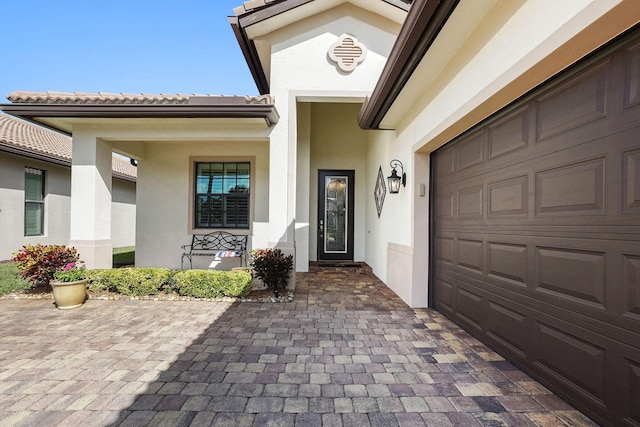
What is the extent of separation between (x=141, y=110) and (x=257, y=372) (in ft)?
16.2

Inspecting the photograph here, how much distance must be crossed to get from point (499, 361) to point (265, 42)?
6.88 meters

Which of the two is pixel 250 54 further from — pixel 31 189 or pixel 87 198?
pixel 31 189

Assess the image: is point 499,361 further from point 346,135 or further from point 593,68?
point 346,135

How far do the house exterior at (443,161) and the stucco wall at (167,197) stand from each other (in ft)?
0.12

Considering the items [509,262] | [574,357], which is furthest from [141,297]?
[574,357]

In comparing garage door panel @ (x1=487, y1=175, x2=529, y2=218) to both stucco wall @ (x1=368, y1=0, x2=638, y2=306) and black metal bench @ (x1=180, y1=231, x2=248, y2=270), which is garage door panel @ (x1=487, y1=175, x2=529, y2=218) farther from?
black metal bench @ (x1=180, y1=231, x2=248, y2=270)

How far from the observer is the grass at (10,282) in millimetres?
5651

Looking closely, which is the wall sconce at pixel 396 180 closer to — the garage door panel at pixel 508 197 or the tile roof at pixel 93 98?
the garage door panel at pixel 508 197

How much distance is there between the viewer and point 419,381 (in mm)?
2676

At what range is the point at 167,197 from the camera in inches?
310

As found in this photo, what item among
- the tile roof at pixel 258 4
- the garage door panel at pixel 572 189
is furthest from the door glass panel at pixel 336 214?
the garage door panel at pixel 572 189

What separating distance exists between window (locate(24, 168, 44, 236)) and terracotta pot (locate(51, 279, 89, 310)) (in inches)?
283

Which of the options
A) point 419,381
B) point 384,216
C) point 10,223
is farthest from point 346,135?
point 10,223

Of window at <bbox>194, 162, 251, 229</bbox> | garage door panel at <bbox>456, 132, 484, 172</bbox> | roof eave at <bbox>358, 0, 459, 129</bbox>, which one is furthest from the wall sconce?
window at <bbox>194, 162, 251, 229</bbox>
